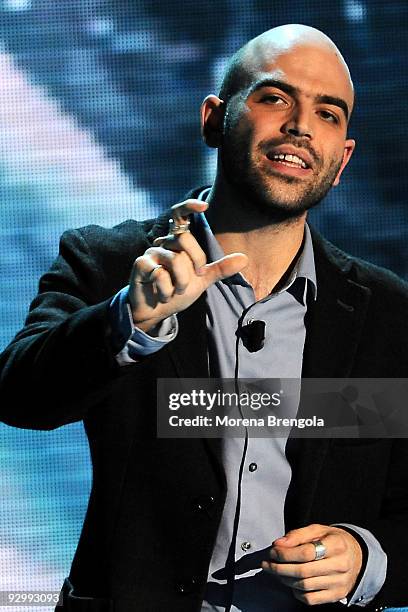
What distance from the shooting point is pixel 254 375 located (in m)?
1.87

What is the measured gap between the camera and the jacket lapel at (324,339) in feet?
6.01

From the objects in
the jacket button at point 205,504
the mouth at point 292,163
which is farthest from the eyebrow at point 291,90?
the jacket button at point 205,504

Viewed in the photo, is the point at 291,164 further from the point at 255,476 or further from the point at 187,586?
the point at 187,586

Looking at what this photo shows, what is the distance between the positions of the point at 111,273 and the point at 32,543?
113 centimetres

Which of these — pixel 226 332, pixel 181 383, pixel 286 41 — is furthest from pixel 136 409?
pixel 286 41

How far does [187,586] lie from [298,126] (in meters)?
0.88

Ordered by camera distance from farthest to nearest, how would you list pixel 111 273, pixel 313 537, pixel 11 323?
pixel 11 323
pixel 111 273
pixel 313 537

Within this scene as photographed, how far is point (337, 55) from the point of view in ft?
6.63

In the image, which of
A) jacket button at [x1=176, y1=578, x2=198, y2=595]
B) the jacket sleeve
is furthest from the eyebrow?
jacket button at [x1=176, y1=578, x2=198, y2=595]

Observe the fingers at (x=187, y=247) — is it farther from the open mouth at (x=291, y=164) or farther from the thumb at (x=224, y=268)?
the open mouth at (x=291, y=164)

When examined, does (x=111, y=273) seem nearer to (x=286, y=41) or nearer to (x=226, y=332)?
(x=226, y=332)

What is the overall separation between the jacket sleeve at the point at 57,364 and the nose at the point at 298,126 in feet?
1.67

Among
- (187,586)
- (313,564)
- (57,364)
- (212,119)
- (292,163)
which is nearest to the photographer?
(57,364)

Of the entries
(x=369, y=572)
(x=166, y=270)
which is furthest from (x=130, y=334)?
(x=369, y=572)
